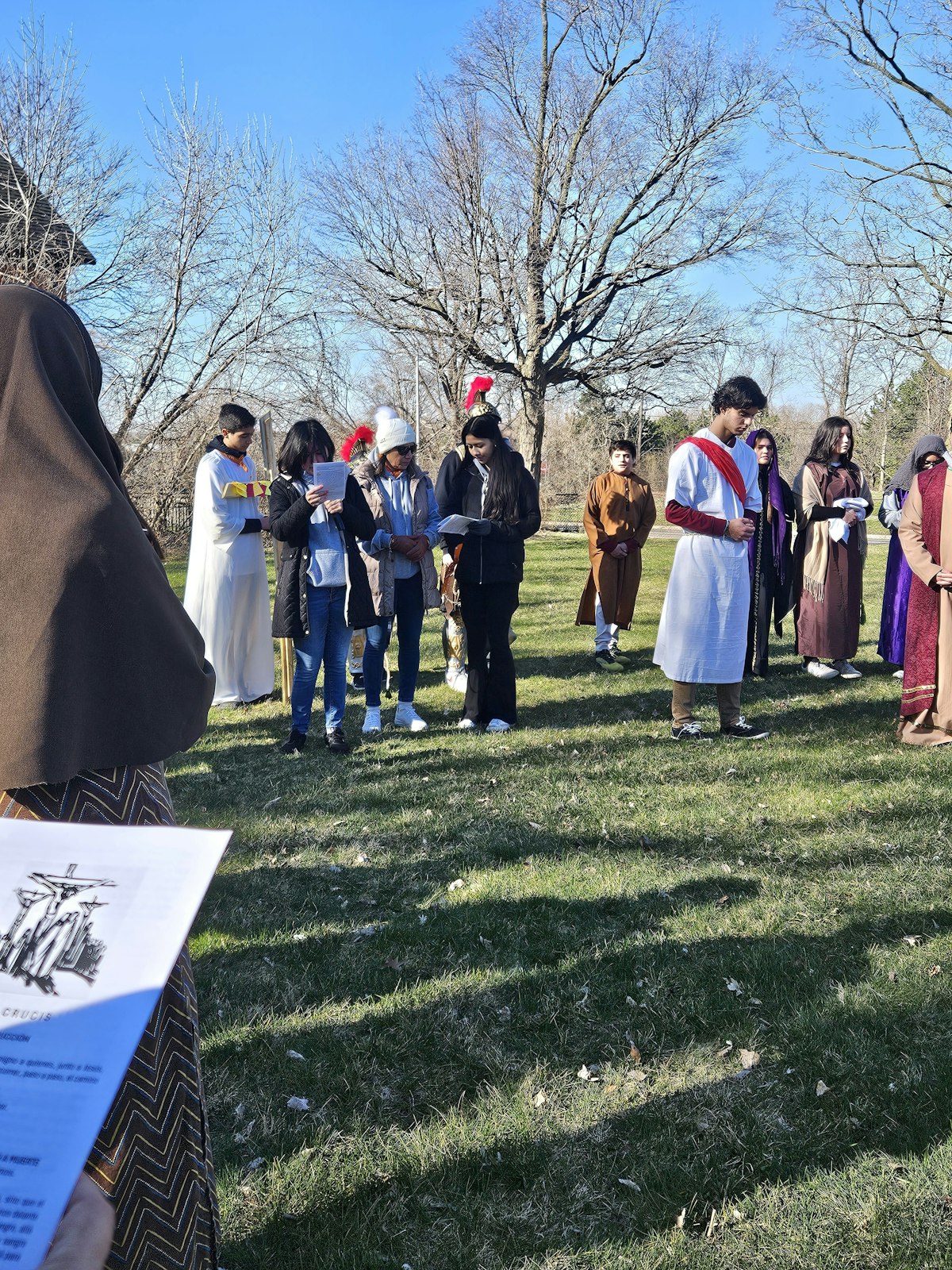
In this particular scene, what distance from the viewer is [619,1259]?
246cm

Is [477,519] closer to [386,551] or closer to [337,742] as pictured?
[386,551]

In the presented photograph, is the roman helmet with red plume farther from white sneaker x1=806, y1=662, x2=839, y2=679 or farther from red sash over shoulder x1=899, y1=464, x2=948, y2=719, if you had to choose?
white sneaker x1=806, y1=662, x2=839, y2=679

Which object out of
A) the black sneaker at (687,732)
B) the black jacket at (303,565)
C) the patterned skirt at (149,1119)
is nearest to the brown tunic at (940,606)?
the black sneaker at (687,732)

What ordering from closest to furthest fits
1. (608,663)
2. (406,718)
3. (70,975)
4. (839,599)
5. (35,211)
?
1. (70,975)
2. (406,718)
3. (839,599)
4. (608,663)
5. (35,211)

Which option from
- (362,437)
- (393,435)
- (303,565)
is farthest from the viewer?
(362,437)

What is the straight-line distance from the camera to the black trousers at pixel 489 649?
293 inches

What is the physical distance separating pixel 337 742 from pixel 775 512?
15.0 feet

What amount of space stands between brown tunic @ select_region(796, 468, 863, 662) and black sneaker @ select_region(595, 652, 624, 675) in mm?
1873

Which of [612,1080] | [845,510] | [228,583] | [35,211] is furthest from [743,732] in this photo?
[35,211]

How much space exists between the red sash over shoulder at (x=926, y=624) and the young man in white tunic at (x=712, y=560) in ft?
3.63

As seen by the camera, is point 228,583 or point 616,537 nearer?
point 228,583

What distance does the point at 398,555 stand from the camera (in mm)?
7637

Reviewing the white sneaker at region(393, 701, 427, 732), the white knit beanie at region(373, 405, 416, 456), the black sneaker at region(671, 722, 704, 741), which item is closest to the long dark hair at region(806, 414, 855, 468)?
the black sneaker at region(671, 722, 704, 741)

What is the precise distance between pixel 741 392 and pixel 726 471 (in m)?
0.55
